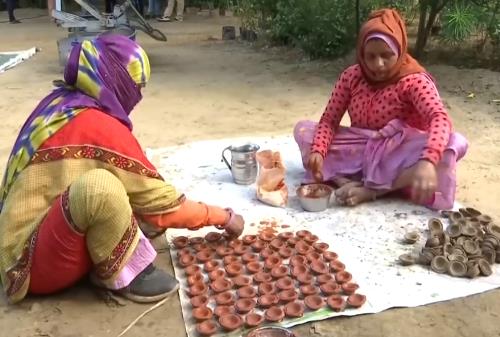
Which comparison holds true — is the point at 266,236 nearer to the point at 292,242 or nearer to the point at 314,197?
the point at 292,242

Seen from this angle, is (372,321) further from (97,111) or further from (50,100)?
(50,100)

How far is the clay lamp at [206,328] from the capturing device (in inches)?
86.8

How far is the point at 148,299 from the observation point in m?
2.43

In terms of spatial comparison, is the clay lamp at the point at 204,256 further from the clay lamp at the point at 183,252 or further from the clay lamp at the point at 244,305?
the clay lamp at the point at 244,305

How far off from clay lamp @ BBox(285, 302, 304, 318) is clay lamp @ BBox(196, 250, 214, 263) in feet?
1.70

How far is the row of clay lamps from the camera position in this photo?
231 centimetres

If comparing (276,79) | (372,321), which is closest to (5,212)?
(372,321)

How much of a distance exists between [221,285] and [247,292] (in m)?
0.12

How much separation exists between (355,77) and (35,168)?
191cm

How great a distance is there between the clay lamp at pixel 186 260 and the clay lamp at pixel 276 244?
38 cm

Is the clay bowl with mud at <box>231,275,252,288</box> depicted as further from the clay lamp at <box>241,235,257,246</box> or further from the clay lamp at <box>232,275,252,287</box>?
the clay lamp at <box>241,235,257,246</box>

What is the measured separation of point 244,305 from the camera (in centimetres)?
235

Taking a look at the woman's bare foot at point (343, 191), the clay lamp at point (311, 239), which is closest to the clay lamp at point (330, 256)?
the clay lamp at point (311, 239)

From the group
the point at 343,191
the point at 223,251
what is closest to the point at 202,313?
the point at 223,251
